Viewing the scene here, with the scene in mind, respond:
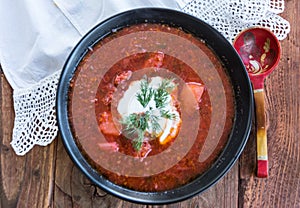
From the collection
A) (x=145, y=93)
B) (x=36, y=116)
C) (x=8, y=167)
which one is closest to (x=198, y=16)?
(x=145, y=93)

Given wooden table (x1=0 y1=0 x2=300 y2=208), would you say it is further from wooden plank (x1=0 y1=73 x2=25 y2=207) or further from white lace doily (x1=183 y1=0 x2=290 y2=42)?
white lace doily (x1=183 y1=0 x2=290 y2=42)

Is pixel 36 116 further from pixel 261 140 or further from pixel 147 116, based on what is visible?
pixel 261 140

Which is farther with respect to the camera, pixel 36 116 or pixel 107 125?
pixel 36 116

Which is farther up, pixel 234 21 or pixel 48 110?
pixel 234 21

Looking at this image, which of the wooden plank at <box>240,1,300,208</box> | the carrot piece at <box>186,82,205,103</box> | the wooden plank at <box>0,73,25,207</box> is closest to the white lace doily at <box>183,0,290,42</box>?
the wooden plank at <box>240,1,300,208</box>

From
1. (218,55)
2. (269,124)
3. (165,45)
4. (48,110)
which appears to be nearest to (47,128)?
(48,110)

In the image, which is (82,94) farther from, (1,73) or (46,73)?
(1,73)
